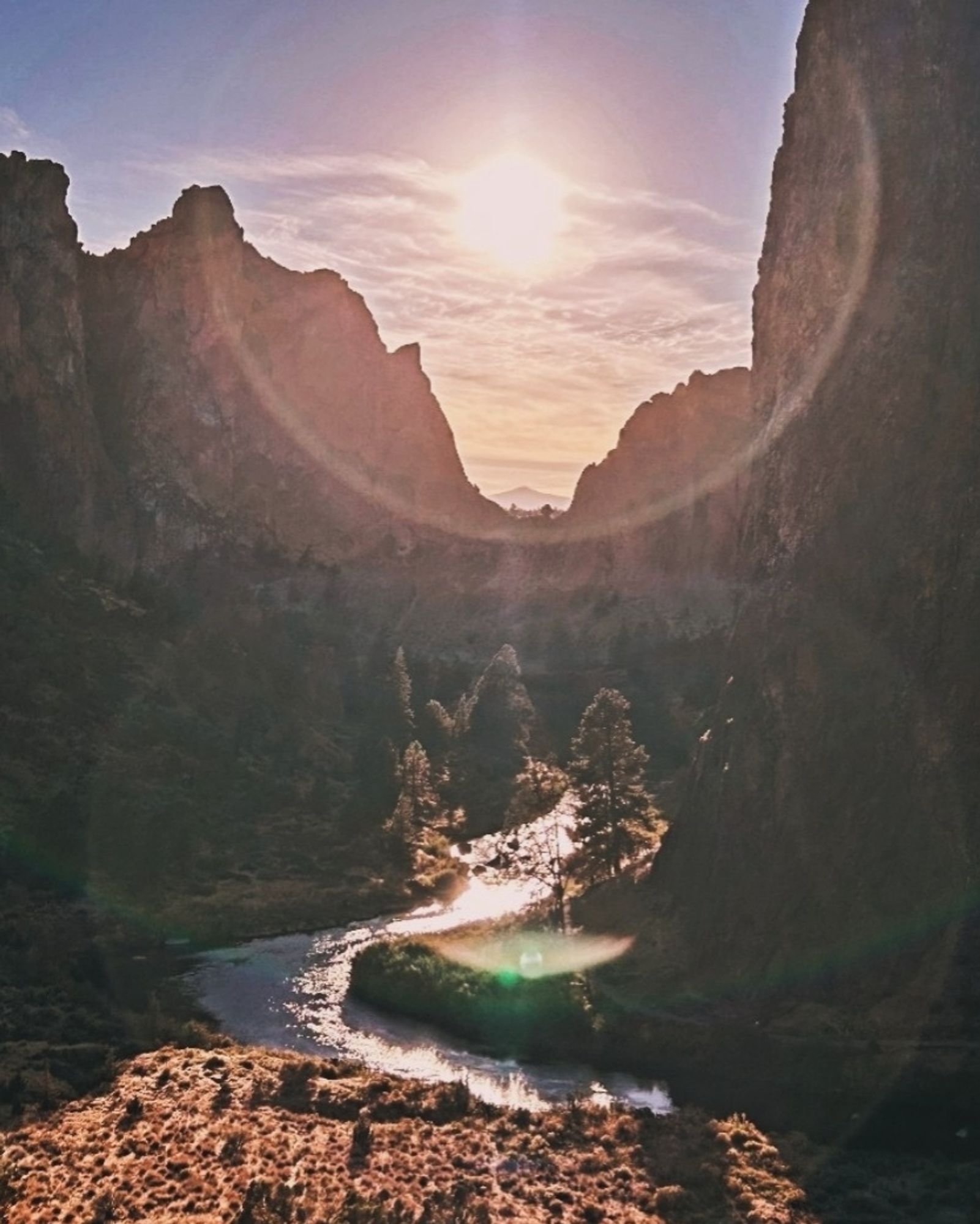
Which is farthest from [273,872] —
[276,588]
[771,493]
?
[276,588]

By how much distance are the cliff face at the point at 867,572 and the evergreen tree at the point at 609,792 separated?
7.92m

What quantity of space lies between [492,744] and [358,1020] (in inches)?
2219

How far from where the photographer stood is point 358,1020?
42125 mm

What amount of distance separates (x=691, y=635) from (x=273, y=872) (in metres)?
79.3

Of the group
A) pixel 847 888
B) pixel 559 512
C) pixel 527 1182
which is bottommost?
pixel 527 1182

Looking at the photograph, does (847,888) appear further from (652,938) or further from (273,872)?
(273,872)

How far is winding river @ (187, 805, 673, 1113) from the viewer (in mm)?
34656

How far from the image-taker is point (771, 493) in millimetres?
48594

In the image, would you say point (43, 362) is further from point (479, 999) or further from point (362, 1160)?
point (362, 1160)

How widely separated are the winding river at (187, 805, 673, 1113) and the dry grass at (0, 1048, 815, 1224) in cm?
307

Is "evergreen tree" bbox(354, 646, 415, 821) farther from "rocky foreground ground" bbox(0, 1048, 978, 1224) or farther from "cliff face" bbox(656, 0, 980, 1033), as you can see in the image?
"rocky foreground ground" bbox(0, 1048, 978, 1224)

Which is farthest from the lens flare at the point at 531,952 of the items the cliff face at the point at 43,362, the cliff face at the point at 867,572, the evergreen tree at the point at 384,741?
the cliff face at the point at 43,362

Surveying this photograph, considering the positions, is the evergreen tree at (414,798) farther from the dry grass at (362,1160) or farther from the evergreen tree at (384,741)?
the dry grass at (362,1160)

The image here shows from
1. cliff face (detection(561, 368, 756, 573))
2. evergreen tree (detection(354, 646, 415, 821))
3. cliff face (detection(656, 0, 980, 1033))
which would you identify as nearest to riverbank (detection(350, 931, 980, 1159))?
cliff face (detection(656, 0, 980, 1033))
